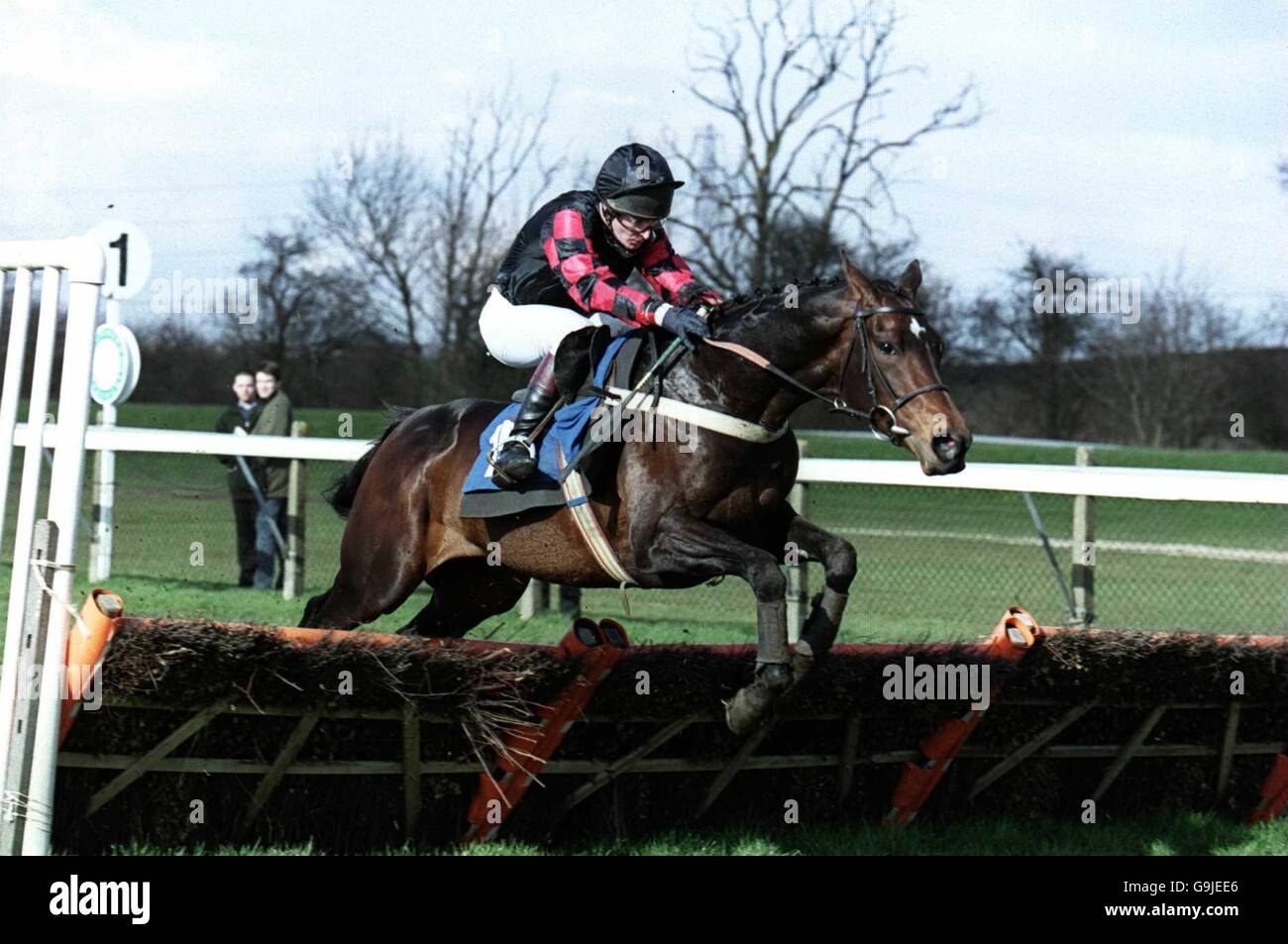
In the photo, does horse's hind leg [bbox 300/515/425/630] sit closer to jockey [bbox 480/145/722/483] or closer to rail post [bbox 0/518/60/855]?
jockey [bbox 480/145/722/483]

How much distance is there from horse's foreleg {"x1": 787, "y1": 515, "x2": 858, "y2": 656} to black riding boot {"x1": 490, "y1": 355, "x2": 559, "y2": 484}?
96 cm

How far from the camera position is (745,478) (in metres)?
4.79

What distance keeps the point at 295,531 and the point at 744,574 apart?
6.03 m

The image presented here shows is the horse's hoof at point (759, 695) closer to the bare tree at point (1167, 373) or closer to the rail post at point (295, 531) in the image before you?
the rail post at point (295, 531)

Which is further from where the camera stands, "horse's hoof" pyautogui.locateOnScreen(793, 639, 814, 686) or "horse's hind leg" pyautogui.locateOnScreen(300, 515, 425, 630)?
"horse's hind leg" pyautogui.locateOnScreen(300, 515, 425, 630)

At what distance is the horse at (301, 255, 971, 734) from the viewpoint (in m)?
4.43

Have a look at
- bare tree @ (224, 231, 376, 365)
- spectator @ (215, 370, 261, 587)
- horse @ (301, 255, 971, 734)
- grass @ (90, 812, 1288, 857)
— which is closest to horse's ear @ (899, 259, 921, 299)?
horse @ (301, 255, 971, 734)

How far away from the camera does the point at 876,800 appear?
16.4 ft

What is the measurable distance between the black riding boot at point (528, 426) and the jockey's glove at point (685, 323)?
458 millimetres

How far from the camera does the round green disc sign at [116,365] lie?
34.8 feet

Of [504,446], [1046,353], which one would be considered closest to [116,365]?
[504,446]

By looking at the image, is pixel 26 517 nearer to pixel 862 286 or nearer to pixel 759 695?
pixel 759 695
